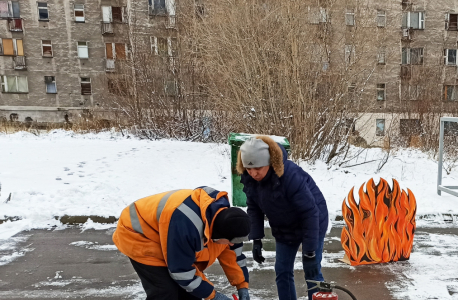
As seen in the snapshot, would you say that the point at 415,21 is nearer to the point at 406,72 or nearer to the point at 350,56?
the point at 406,72

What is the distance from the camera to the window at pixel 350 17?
921cm

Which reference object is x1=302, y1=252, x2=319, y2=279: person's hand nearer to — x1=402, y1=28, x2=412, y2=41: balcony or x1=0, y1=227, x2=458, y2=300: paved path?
x1=0, y1=227, x2=458, y2=300: paved path

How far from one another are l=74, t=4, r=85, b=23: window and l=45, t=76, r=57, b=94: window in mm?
4526

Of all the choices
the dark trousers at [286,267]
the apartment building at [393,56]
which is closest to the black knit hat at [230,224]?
the dark trousers at [286,267]

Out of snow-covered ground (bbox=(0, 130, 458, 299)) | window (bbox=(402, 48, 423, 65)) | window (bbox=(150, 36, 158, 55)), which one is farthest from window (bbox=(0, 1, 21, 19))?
window (bbox=(402, 48, 423, 65))

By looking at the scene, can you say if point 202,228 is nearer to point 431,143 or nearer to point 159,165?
point 159,165

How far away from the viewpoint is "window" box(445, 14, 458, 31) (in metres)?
26.0

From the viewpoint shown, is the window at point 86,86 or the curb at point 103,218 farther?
the window at point 86,86

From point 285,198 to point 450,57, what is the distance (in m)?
29.4

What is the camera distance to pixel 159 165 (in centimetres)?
913

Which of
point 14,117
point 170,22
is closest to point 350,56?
point 170,22

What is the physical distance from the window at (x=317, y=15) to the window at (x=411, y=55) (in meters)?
19.1

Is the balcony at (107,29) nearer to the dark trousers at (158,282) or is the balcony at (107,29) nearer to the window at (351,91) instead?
the window at (351,91)

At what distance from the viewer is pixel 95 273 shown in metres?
4.12
